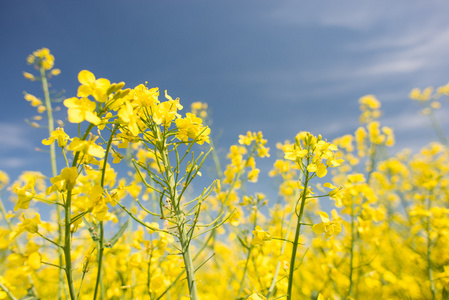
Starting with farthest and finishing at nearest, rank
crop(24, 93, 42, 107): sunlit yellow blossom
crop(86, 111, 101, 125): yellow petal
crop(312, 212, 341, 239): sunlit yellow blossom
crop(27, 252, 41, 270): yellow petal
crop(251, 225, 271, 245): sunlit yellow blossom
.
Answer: crop(24, 93, 42, 107): sunlit yellow blossom
crop(251, 225, 271, 245): sunlit yellow blossom
crop(312, 212, 341, 239): sunlit yellow blossom
crop(27, 252, 41, 270): yellow petal
crop(86, 111, 101, 125): yellow petal

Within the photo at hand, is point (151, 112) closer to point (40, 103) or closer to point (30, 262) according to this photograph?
point (30, 262)

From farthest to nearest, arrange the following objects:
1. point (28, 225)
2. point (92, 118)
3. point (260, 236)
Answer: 1. point (260, 236)
2. point (28, 225)
3. point (92, 118)

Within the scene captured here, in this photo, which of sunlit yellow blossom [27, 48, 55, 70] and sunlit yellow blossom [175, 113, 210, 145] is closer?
sunlit yellow blossom [175, 113, 210, 145]

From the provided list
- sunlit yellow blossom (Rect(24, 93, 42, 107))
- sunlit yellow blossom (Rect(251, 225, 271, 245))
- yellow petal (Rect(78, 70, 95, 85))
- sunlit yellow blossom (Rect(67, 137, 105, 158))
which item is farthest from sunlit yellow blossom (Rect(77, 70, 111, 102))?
sunlit yellow blossom (Rect(24, 93, 42, 107))

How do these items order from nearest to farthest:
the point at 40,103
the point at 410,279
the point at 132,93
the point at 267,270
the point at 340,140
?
1. the point at 132,93
2. the point at 267,270
3. the point at 410,279
4. the point at 40,103
5. the point at 340,140

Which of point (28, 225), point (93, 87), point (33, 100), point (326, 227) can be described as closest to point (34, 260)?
point (28, 225)

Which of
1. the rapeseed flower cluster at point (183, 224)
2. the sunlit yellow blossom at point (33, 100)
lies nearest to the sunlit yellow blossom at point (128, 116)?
the rapeseed flower cluster at point (183, 224)

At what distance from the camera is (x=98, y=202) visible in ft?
3.36

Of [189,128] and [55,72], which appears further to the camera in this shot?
[55,72]

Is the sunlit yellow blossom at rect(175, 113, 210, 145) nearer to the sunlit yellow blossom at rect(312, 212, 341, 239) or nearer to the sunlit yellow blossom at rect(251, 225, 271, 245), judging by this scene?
the sunlit yellow blossom at rect(251, 225, 271, 245)

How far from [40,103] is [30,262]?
3350mm

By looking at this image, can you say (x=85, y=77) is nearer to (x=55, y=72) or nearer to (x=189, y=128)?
(x=189, y=128)

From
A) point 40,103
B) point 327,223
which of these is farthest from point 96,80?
point 40,103

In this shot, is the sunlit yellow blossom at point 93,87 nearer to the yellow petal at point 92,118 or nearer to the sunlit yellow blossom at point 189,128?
the yellow petal at point 92,118
